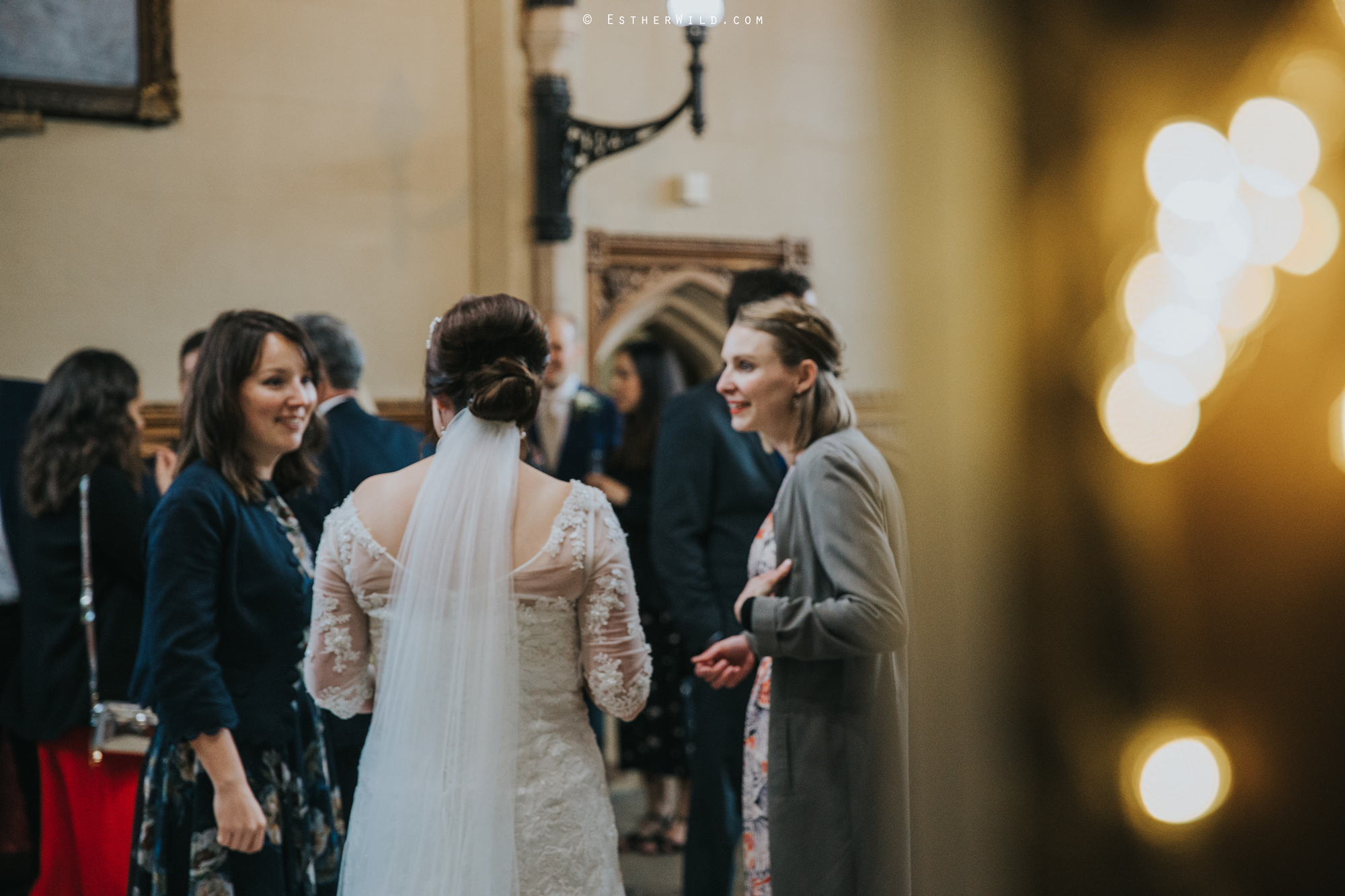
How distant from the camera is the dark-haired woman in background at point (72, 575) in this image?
281 centimetres

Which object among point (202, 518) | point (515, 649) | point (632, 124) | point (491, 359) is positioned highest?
point (632, 124)

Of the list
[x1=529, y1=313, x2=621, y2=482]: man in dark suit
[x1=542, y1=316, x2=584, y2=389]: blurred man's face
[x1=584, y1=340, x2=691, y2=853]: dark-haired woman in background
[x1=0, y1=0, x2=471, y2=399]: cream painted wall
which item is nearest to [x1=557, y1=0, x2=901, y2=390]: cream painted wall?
[x1=0, y1=0, x2=471, y2=399]: cream painted wall

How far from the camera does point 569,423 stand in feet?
14.1

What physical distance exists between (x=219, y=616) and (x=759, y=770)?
3.41ft

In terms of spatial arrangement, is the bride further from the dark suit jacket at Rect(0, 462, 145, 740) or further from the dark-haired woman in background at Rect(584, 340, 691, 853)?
the dark-haired woman in background at Rect(584, 340, 691, 853)

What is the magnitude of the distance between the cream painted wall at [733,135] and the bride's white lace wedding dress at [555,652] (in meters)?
3.84

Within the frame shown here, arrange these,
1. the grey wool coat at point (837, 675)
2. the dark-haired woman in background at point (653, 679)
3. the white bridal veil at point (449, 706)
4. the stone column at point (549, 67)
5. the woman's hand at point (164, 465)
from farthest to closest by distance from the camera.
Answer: the stone column at point (549, 67) < the dark-haired woman in background at point (653, 679) < the woman's hand at point (164, 465) < the grey wool coat at point (837, 675) < the white bridal veil at point (449, 706)

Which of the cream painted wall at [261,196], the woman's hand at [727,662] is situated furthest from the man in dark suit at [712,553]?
the cream painted wall at [261,196]

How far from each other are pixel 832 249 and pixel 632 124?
1325 millimetres

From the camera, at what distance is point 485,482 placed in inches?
67.9

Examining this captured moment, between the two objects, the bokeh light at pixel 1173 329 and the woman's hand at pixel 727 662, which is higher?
the bokeh light at pixel 1173 329

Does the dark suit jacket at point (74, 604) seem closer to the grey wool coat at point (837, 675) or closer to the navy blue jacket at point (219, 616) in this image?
the navy blue jacket at point (219, 616)

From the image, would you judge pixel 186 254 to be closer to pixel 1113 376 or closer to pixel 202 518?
pixel 202 518

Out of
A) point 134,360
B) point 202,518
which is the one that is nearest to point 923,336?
point 202,518
